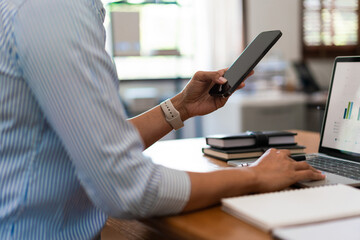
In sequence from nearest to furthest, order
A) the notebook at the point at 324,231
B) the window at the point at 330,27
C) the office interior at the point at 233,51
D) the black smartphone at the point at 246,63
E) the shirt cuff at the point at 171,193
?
the notebook at the point at 324,231 → the shirt cuff at the point at 171,193 → the black smartphone at the point at 246,63 → the office interior at the point at 233,51 → the window at the point at 330,27

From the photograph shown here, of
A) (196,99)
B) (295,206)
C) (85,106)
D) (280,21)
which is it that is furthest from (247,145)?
(280,21)

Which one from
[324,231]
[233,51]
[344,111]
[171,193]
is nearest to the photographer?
[324,231]

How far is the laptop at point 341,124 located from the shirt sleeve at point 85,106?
16.7 inches

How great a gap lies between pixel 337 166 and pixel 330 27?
423 centimetres

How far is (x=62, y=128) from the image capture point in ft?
2.20

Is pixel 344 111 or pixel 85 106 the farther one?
pixel 344 111

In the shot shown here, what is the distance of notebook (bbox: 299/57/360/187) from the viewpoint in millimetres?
1076

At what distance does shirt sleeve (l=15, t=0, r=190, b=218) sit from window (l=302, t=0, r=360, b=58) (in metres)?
4.45

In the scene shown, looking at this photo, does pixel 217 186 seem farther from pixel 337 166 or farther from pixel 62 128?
pixel 337 166

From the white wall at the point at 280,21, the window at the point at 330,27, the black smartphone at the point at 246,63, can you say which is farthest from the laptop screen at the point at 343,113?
the window at the point at 330,27

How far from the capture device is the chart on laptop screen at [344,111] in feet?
3.59

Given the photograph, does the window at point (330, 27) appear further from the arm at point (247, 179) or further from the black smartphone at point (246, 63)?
the arm at point (247, 179)

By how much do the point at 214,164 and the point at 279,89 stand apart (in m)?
3.18

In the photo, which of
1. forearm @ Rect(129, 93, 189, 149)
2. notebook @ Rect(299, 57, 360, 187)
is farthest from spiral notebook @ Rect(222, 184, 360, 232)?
forearm @ Rect(129, 93, 189, 149)
